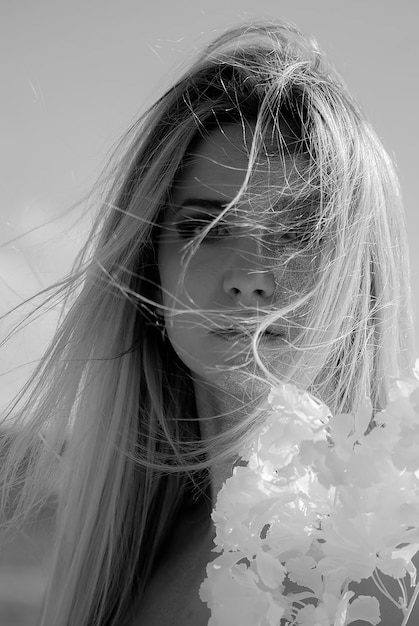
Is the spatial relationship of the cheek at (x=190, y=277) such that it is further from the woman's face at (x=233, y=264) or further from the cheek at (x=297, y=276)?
the cheek at (x=297, y=276)

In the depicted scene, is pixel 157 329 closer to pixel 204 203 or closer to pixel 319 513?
pixel 204 203

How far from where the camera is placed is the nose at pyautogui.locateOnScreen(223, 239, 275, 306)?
1306 mm

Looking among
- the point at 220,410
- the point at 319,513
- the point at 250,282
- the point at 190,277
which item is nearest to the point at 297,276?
the point at 250,282

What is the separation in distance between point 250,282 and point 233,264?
0.06 metres

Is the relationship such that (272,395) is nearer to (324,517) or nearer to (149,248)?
(324,517)

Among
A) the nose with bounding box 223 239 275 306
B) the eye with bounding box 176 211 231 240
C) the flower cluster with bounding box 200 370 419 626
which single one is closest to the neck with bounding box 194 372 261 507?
the nose with bounding box 223 239 275 306

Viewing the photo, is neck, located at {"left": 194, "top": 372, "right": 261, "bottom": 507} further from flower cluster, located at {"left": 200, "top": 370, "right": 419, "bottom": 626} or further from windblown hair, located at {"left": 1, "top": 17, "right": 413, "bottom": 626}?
flower cluster, located at {"left": 200, "top": 370, "right": 419, "bottom": 626}

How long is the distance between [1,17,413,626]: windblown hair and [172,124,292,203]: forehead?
20mm

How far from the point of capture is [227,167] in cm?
147

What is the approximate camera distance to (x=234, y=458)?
1557mm

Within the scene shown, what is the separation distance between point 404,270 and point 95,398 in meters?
0.69

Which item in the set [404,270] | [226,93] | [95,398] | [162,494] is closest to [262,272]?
[404,270]

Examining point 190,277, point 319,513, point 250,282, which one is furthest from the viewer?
point 190,277

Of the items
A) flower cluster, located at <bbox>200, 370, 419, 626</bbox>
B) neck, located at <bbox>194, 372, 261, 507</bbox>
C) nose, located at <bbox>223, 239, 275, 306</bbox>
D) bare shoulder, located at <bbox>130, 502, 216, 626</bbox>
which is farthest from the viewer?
bare shoulder, located at <bbox>130, 502, 216, 626</bbox>
